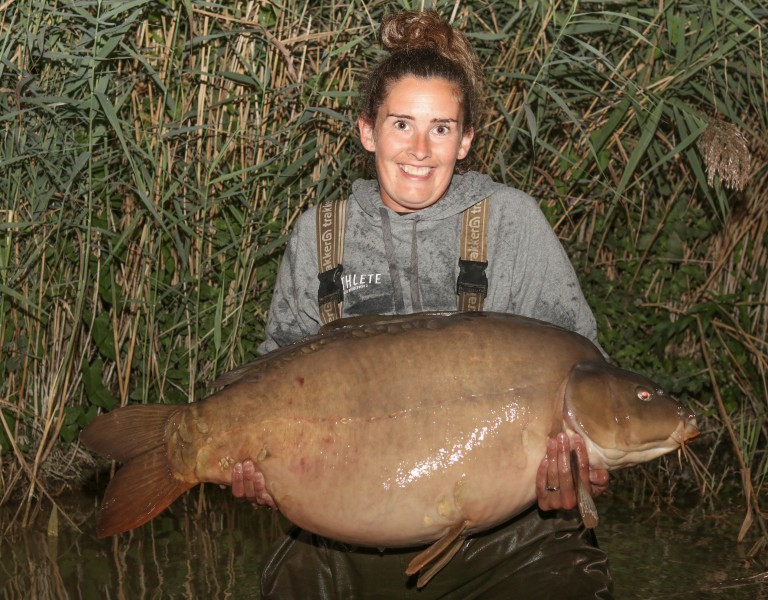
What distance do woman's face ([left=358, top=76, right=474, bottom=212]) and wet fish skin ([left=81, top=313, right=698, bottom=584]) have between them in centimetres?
56

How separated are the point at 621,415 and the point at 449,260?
2.51ft

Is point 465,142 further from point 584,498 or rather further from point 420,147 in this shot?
point 584,498

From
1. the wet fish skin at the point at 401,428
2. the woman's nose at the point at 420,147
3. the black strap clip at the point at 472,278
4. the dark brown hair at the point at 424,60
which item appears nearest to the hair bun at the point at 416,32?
the dark brown hair at the point at 424,60

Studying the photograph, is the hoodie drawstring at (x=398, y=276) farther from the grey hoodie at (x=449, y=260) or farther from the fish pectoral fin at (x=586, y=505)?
the fish pectoral fin at (x=586, y=505)

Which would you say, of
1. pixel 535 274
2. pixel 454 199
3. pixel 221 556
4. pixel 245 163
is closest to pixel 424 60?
→ pixel 454 199

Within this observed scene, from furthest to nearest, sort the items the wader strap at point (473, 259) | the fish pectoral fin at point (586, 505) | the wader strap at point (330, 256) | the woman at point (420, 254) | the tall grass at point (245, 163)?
the tall grass at point (245, 163), the wader strap at point (330, 256), the wader strap at point (473, 259), the woman at point (420, 254), the fish pectoral fin at point (586, 505)

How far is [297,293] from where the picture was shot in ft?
9.81

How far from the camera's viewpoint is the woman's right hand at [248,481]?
2.31m

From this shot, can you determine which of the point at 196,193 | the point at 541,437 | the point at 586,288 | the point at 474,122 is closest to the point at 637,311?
the point at 586,288

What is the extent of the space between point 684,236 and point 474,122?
145cm

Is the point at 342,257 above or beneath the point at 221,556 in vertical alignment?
above

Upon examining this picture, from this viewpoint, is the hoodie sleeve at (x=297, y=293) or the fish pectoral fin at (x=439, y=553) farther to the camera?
the hoodie sleeve at (x=297, y=293)

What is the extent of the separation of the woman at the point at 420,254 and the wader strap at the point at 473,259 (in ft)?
0.09

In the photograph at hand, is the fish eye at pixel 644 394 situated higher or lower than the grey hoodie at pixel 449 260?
lower
